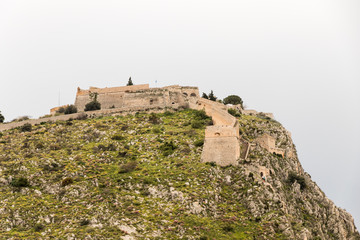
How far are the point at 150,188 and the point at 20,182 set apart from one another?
15.3m

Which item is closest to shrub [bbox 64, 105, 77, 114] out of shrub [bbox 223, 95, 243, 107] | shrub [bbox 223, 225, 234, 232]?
shrub [bbox 223, 95, 243, 107]

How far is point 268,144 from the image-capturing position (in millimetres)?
75000

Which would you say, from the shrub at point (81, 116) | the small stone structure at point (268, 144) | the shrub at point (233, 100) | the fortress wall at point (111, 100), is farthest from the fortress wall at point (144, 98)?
the small stone structure at point (268, 144)

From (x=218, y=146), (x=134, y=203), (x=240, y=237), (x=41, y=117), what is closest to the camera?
(x=240, y=237)

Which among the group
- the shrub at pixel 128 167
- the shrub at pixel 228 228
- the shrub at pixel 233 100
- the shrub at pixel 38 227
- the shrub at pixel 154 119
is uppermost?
the shrub at pixel 233 100

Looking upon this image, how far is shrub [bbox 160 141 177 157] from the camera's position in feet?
227

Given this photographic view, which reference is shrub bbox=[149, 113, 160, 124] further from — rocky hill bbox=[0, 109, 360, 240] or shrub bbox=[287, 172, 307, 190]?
shrub bbox=[287, 172, 307, 190]

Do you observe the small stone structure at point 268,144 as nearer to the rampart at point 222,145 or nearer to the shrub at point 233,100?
the rampart at point 222,145

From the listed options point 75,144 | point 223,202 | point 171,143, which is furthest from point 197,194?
point 75,144

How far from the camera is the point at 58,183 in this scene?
6350cm

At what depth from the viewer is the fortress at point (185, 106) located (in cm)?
6769

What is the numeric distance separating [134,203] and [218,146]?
14.6 meters

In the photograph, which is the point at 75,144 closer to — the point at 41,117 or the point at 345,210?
the point at 41,117

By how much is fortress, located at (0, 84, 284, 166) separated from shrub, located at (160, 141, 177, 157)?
4492 mm
